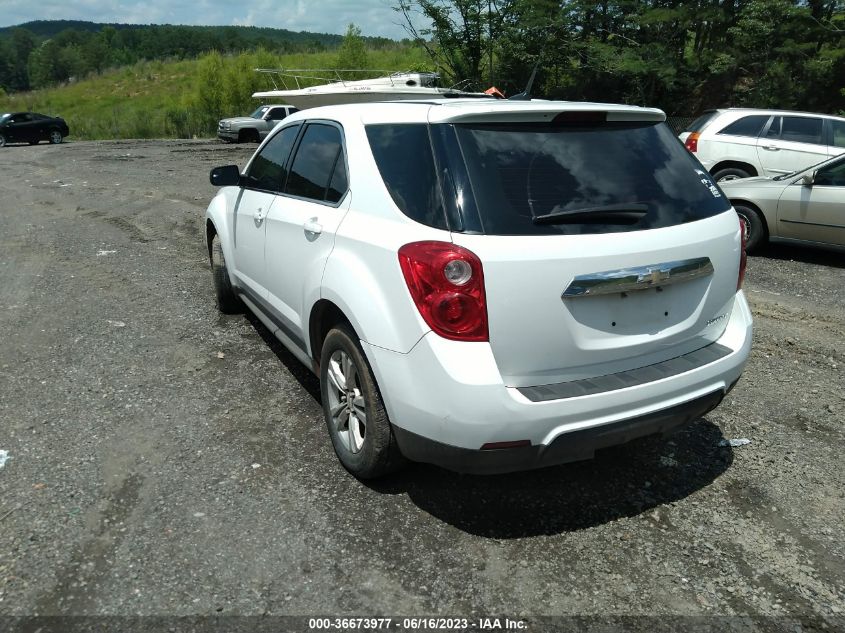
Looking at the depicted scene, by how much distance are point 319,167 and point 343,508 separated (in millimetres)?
1771

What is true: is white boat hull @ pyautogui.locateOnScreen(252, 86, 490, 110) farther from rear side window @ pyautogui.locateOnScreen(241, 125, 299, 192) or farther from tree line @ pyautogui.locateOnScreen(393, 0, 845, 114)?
rear side window @ pyautogui.locateOnScreen(241, 125, 299, 192)

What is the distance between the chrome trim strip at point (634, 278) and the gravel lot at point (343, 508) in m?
1.06

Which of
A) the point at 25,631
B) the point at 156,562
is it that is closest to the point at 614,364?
the point at 156,562

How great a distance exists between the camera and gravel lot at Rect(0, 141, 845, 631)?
2479 millimetres

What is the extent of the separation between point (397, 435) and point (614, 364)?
922 millimetres

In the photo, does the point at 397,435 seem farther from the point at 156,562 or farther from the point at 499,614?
the point at 156,562

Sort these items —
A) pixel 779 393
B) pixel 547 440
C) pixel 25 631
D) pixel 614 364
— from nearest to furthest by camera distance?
pixel 25 631, pixel 547 440, pixel 614 364, pixel 779 393

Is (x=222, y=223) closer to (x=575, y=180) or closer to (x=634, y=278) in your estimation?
(x=575, y=180)

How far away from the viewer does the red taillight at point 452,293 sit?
8.05ft

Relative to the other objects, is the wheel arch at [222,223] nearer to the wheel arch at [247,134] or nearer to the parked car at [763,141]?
the parked car at [763,141]

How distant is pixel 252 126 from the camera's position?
1128 inches

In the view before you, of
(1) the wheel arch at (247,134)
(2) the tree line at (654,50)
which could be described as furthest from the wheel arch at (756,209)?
(1) the wheel arch at (247,134)

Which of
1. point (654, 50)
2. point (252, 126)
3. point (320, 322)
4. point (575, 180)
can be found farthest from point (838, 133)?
point (252, 126)

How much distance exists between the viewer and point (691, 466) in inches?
133
